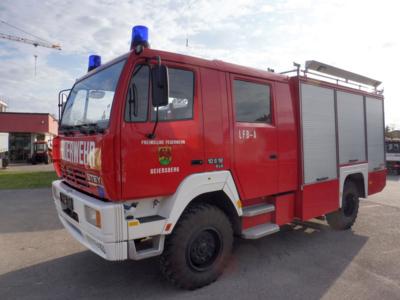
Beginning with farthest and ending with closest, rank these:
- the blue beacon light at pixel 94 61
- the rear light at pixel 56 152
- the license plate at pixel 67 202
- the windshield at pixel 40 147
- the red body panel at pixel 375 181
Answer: the windshield at pixel 40 147
the red body panel at pixel 375 181
the rear light at pixel 56 152
the blue beacon light at pixel 94 61
the license plate at pixel 67 202

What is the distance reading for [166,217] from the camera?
3.39m

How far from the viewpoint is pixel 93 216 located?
330 centimetres

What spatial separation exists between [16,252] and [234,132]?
4058mm

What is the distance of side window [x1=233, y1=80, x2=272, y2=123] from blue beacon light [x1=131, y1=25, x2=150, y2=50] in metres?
1.36

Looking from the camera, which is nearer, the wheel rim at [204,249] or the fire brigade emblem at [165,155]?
the fire brigade emblem at [165,155]

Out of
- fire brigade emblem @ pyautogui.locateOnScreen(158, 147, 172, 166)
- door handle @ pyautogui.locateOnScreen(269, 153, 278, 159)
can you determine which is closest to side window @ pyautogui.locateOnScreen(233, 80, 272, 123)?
door handle @ pyautogui.locateOnScreen(269, 153, 278, 159)

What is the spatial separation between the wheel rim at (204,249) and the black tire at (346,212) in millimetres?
3235

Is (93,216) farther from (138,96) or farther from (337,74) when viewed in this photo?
(337,74)

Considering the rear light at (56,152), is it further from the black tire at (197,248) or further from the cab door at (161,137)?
the black tire at (197,248)

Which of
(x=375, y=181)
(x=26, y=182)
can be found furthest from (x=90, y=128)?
(x=26, y=182)

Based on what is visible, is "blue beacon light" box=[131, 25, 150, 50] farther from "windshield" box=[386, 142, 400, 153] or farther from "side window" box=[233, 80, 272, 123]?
"windshield" box=[386, 142, 400, 153]

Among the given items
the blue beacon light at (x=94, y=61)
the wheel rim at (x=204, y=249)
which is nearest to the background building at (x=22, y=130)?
the blue beacon light at (x=94, y=61)

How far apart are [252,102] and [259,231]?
6.02 ft

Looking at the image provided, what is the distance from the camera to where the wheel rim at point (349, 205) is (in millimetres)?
6205
